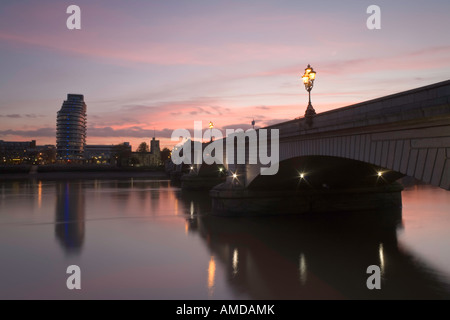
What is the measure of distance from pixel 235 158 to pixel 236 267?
14.5 m

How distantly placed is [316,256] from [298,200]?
36.5 feet

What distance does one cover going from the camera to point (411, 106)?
40.4 feet

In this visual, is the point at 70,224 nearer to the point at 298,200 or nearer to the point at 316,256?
the point at 298,200

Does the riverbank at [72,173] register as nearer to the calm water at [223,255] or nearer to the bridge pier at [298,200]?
the calm water at [223,255]

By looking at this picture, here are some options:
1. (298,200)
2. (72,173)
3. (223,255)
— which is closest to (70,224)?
(223,255)

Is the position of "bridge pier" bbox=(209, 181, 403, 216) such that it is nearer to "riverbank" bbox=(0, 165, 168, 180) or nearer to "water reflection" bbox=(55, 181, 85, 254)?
"water reflection" bbox=(55, 181, 85, 254)

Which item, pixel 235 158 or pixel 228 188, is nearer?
pixel 228 188

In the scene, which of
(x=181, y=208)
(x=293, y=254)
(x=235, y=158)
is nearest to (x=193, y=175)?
(x=181, y=208)

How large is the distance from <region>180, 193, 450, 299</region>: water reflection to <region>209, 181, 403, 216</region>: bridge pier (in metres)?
0.88

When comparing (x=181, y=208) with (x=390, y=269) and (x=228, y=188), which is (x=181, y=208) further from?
(x=390, y=269)

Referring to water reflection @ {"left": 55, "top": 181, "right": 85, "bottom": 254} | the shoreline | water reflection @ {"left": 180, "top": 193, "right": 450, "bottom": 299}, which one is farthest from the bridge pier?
the shoreline

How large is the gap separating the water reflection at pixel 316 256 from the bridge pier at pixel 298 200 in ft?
2.89

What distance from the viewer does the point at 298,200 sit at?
28.7 m
